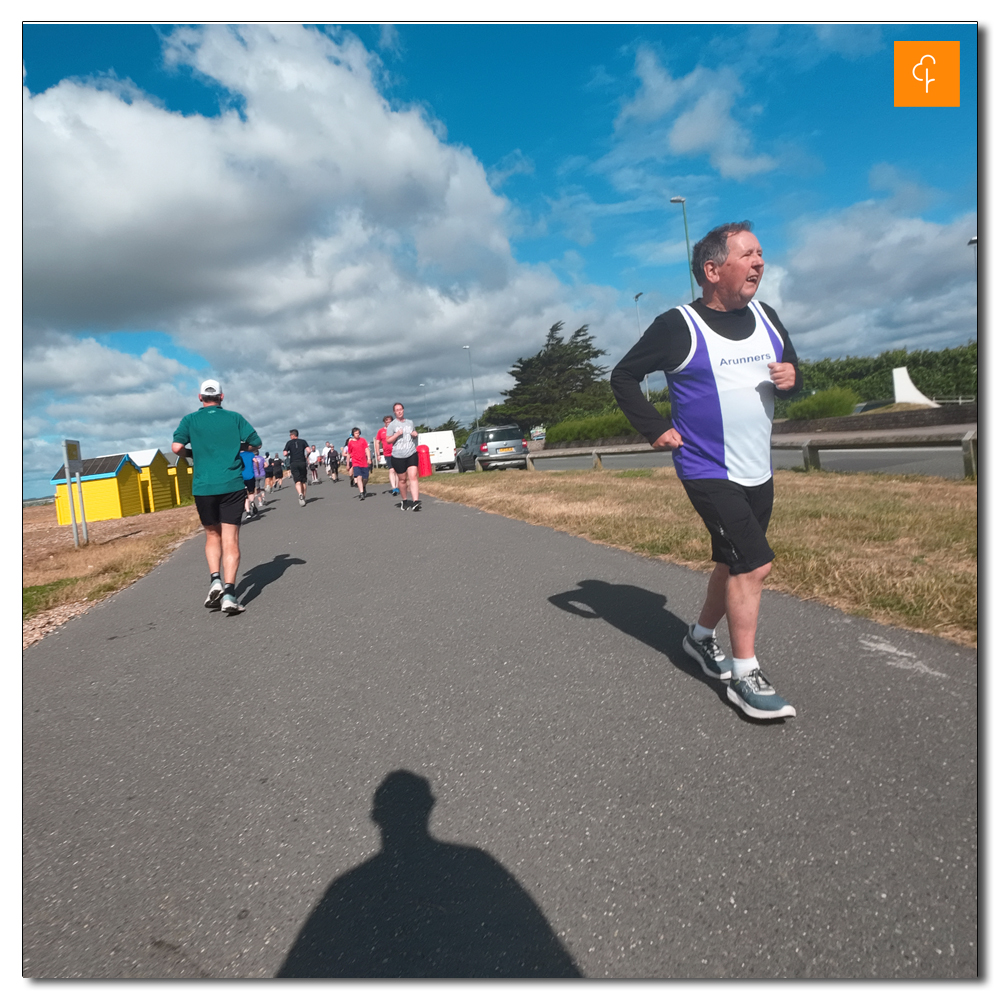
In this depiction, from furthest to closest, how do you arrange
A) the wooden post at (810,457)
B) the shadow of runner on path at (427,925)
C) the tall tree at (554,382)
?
the tall tree at (554,382), the wooden post at (810,457), the shadow of runner on path at (427,925)

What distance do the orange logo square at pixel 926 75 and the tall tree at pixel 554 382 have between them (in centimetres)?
6690

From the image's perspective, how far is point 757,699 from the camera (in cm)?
271

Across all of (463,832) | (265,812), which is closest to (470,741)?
(463,832)

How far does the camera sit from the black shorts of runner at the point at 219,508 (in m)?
5.96

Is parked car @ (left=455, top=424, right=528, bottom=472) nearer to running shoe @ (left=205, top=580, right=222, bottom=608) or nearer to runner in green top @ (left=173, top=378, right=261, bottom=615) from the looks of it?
runner in green top @ (left=173, top=378, right=261, bottom=615)

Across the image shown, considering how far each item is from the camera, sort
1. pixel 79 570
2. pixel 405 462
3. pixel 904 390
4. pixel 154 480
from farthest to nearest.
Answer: pixel 904 390
pixel 154 480
pixel 405 462
pixel 79 570

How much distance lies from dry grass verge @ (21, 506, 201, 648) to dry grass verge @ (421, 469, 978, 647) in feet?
15.7

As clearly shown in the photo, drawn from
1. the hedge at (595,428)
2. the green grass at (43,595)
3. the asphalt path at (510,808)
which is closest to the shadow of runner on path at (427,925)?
the asphalt path at (510,808)

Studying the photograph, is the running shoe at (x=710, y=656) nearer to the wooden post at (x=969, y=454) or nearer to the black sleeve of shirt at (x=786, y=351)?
the black sleeve of shirt at (x=786, y=351)

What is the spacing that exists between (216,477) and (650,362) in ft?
14.2

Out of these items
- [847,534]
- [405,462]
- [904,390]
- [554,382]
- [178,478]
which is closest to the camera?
[847,534]

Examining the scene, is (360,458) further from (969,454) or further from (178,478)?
(969,454)

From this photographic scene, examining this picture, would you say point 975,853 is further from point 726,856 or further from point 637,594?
point 637,594

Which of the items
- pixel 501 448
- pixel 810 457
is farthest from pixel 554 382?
pixel 810 457
